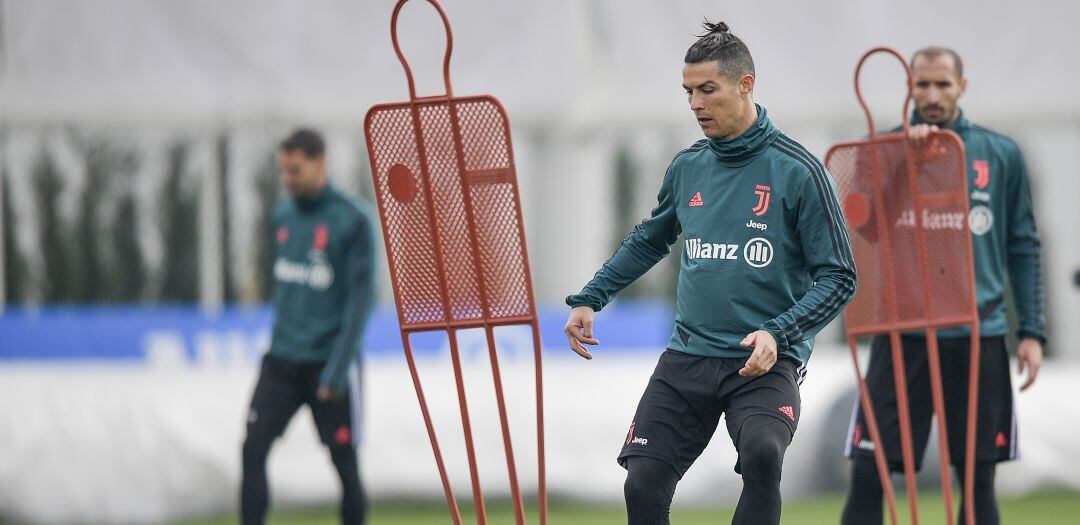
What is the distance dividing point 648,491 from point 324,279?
2919 millimetres

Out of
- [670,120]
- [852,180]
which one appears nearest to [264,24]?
[670,120]

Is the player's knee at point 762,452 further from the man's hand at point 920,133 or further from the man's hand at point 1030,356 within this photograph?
the man's hand at point 1030,356

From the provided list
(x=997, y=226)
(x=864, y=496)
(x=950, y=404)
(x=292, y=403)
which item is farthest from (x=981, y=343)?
(x=292, y=403)

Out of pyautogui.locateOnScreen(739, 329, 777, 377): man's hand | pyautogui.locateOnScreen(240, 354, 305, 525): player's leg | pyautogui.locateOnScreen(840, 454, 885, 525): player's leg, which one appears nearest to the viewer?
pyautogui.locateOnScreen(739, 329, 777, 377): man's hand

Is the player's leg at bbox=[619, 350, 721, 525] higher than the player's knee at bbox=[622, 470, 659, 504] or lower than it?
higher

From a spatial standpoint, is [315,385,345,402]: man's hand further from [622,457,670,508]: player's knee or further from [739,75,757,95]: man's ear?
[739,75,757,95]: man's ear

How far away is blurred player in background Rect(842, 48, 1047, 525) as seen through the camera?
18.7 ft

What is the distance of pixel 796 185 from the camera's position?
4484 millimetres

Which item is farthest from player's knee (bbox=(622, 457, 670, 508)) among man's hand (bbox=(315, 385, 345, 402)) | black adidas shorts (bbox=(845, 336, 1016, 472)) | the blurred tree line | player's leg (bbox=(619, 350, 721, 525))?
the blurred tree line

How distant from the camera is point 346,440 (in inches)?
273

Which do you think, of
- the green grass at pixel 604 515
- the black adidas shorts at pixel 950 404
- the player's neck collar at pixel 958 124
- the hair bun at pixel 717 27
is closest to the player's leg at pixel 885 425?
the black adidas shorts at pixel 950 404

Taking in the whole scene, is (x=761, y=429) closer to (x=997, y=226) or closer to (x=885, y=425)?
(x=885, y=425)

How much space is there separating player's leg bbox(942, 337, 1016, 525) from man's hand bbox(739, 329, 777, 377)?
5.77ft

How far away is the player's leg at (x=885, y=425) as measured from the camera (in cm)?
566
